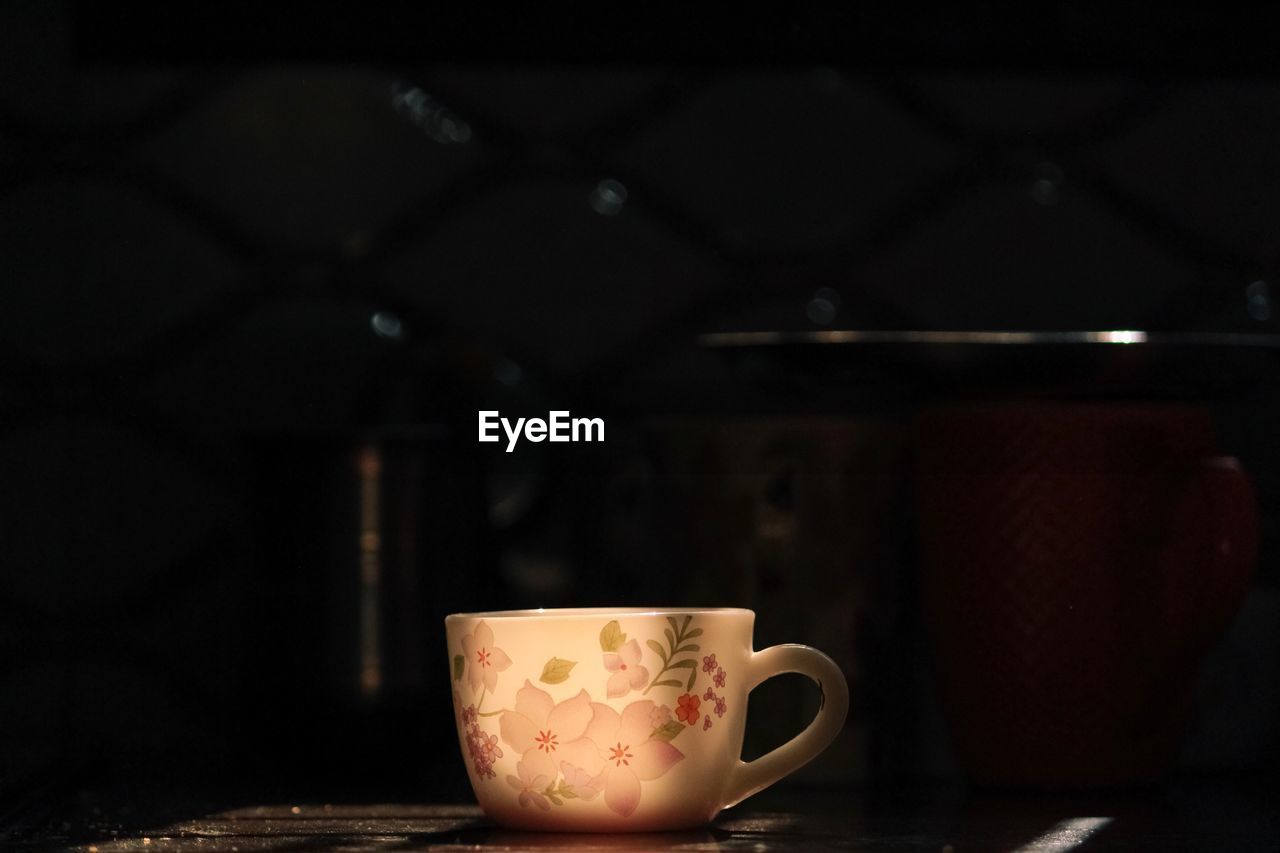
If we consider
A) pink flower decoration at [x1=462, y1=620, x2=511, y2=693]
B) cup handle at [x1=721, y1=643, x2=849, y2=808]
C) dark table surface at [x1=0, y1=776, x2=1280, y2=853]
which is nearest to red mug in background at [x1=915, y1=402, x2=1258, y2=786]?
dark table surface at [x1=0, y1=776, x2=1280, y2=853]

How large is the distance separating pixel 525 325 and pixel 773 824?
27 centimetres

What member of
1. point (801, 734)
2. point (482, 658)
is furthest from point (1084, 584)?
point (482, 658)

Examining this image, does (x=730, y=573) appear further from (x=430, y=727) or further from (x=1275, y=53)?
(x=1275, y=53)

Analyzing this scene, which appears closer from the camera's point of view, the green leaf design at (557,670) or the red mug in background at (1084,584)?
the green leaf design at (557,670)

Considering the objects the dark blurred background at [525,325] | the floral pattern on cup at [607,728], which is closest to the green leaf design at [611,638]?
the floral pattern on cup at [607,728]

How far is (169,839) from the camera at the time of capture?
559 mm

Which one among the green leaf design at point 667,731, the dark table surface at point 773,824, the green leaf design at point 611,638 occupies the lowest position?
the dark table surface at point 773,824

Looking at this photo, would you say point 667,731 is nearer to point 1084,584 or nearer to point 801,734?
point 801,734

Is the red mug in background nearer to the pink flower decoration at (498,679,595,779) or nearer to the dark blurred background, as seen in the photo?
the dark blurred background

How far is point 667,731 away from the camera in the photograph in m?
0.56

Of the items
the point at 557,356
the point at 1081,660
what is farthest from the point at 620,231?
the point at 1081,660

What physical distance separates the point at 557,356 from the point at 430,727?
0.59ft

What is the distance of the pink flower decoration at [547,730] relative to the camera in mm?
556

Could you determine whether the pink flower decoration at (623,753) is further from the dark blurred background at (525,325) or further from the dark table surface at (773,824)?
the dark blurred background at (525,325)
